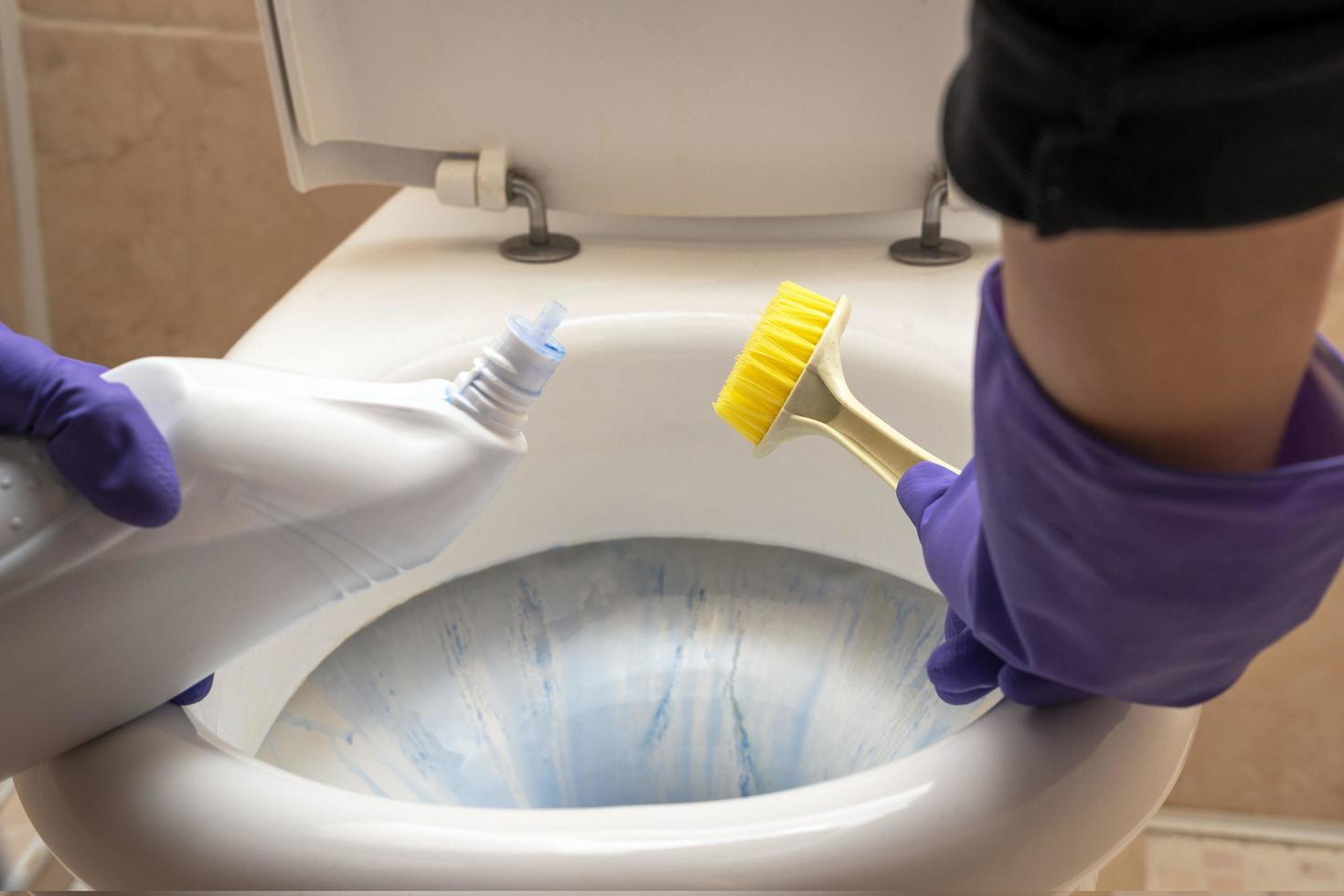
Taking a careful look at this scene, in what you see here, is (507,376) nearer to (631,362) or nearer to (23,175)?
(631,362)

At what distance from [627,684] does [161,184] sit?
0.63 m

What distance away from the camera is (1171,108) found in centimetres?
16

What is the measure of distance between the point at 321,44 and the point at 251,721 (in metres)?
0.35

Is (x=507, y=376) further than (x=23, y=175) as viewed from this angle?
No

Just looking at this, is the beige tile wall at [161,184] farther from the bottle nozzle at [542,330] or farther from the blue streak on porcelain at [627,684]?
the bottle nozzle at [542,330]

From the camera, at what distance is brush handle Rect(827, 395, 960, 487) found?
399 mm

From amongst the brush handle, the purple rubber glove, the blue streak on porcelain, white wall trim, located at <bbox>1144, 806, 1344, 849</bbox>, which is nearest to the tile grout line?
the blue streak on porcelain

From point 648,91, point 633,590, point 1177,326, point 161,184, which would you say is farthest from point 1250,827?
point 161,184

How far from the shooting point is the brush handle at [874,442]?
399 millimetres

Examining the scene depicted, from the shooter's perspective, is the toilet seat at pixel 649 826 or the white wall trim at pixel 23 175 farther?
the white wall trim at pixel 23 175

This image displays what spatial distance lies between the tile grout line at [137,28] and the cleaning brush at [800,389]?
1.90 ft

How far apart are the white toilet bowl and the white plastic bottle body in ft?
0.06

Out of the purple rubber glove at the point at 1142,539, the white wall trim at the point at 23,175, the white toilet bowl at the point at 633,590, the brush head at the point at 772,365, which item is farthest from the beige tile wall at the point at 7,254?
the purple rubber glove at the point at 1142,539

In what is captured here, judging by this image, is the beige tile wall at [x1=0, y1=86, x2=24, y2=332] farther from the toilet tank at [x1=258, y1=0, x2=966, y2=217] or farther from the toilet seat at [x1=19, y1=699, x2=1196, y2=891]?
the toilet seat at [x1=19, y1=699, x2=1196, y2=891]
